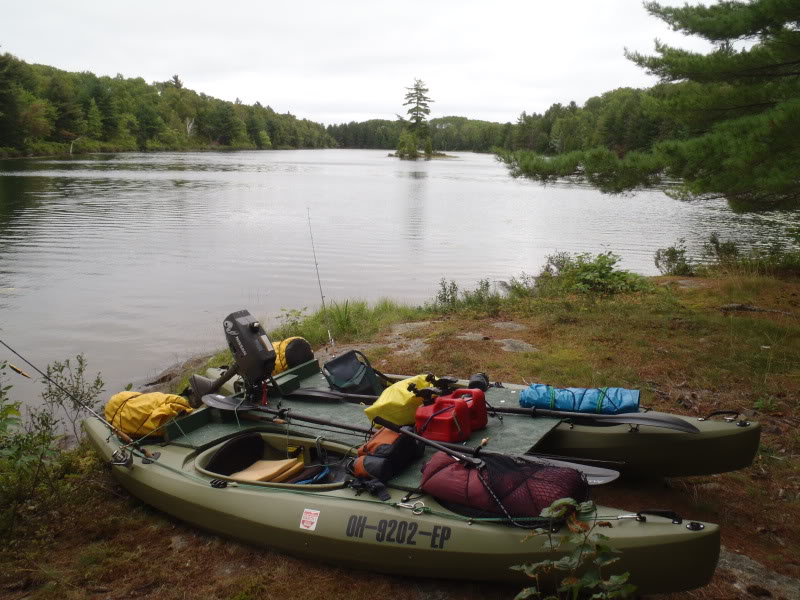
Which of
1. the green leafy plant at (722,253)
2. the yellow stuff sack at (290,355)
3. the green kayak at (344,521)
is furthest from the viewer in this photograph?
the green leafy plant at (722,253)

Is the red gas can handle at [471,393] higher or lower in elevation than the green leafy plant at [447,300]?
higher

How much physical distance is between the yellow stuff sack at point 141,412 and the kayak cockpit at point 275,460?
55 centimetres

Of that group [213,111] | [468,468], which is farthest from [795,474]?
[213,111]

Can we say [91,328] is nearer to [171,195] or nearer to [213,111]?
[171,195]

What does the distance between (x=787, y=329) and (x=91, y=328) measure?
11040 millimetres

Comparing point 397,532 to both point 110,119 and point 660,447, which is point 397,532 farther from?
point 110,119

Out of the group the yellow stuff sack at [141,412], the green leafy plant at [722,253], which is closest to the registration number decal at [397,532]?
the yellow stuff sack at [141,412]

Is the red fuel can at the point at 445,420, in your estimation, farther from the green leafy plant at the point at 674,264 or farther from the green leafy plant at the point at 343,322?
the green leafy plant at the point at 674,264

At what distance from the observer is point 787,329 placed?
26.1ft

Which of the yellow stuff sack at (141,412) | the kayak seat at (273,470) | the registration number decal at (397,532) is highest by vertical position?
the yellow stuff sack at (141,412)

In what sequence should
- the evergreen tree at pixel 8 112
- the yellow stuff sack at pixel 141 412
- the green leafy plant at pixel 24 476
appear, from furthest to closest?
the evergreen tree at pixel 8 112, the yellow stuff sack at pixel 141 412, the green leafy plant at pixel 24 476

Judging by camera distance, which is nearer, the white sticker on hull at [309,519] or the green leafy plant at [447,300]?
the white sticker on hull at [309,519]

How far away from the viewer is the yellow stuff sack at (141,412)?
17.0 feet

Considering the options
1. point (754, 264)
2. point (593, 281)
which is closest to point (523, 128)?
point (754, 264)
